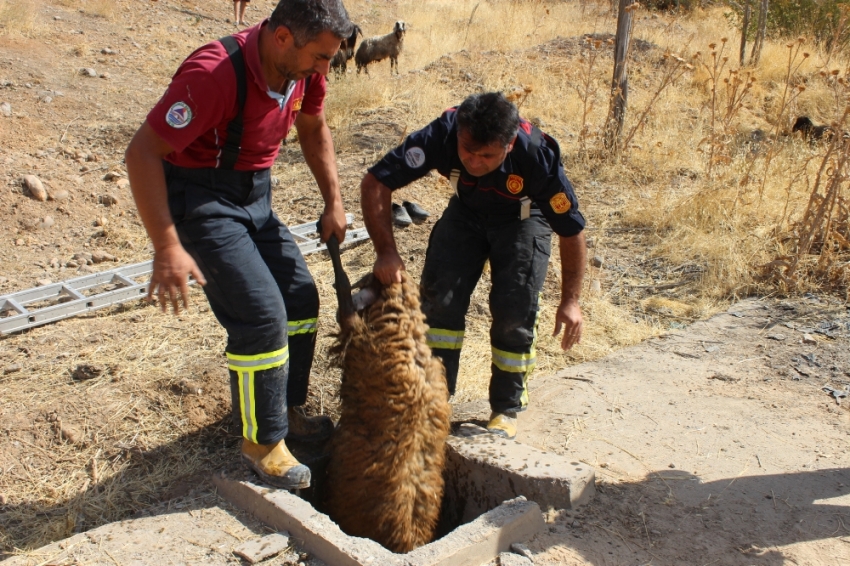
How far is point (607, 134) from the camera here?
30.3 ft

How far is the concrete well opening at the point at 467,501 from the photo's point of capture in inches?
115

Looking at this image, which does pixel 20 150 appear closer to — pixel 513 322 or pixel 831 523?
pixel 513 322

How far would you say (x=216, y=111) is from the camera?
2846mm

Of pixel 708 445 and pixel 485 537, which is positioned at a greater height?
pixel 485 537

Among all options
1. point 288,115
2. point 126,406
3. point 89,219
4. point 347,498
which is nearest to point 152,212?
point 288,115

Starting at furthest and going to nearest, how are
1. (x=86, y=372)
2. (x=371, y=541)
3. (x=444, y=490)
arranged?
(x=86, y=372), (x=444, y=490), (x=371, y=541)

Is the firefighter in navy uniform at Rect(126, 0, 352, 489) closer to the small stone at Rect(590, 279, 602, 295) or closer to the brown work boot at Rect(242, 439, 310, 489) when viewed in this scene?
the brown work boot at Rect(242, 439, 310, 489)

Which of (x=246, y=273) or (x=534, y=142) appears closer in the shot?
(x=246, y=273)

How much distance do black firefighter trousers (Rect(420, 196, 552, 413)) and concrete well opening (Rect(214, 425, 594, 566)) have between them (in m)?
0.39

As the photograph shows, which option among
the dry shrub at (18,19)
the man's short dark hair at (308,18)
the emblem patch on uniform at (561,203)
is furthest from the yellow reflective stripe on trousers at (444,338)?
the dry shrub at (18,19)

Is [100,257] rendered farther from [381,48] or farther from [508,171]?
[381,48]

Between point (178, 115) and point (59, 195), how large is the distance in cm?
565

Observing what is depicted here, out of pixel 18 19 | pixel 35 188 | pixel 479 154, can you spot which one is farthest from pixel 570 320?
pixel 18 19

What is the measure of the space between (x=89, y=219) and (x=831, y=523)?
686 centimetres
